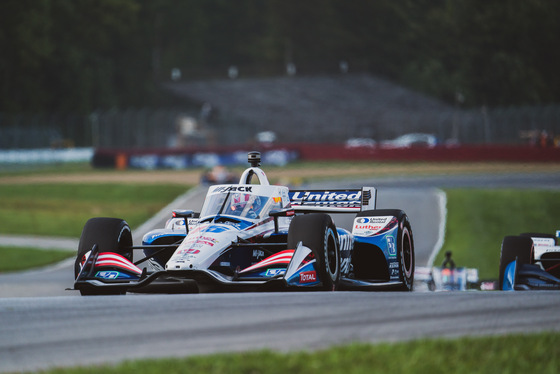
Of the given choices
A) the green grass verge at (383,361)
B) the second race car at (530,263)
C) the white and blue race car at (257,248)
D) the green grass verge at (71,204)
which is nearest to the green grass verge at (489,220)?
the second race car at (530,263)

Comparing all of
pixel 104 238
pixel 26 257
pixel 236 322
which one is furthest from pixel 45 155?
pixel 236 322

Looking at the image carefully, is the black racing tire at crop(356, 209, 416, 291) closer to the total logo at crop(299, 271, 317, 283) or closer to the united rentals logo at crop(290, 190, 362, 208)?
the united rentals logo at crop(290, 190, 362, 208)

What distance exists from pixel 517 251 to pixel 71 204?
2634 cm

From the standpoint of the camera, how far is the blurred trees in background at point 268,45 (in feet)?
253

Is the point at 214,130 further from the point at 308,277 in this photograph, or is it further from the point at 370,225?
the point at 308,277

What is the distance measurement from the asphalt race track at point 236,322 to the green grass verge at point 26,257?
1567 cm

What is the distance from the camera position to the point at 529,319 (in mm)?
7586

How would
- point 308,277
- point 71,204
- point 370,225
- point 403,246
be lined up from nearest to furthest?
point 308,277
point 370,225
point 403,246
point 71,204

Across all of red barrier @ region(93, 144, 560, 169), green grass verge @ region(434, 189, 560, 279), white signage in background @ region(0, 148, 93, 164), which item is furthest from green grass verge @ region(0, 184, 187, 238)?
white signage in background @ region(0, 148, 93, 164)

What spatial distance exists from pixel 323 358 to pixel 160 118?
54301mm

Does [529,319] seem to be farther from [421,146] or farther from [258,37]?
[258,37]

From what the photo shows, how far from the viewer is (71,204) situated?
37.6m

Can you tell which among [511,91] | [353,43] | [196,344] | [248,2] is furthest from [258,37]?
[196,344]

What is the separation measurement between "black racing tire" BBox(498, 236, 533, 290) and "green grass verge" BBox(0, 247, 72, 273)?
13.4m
